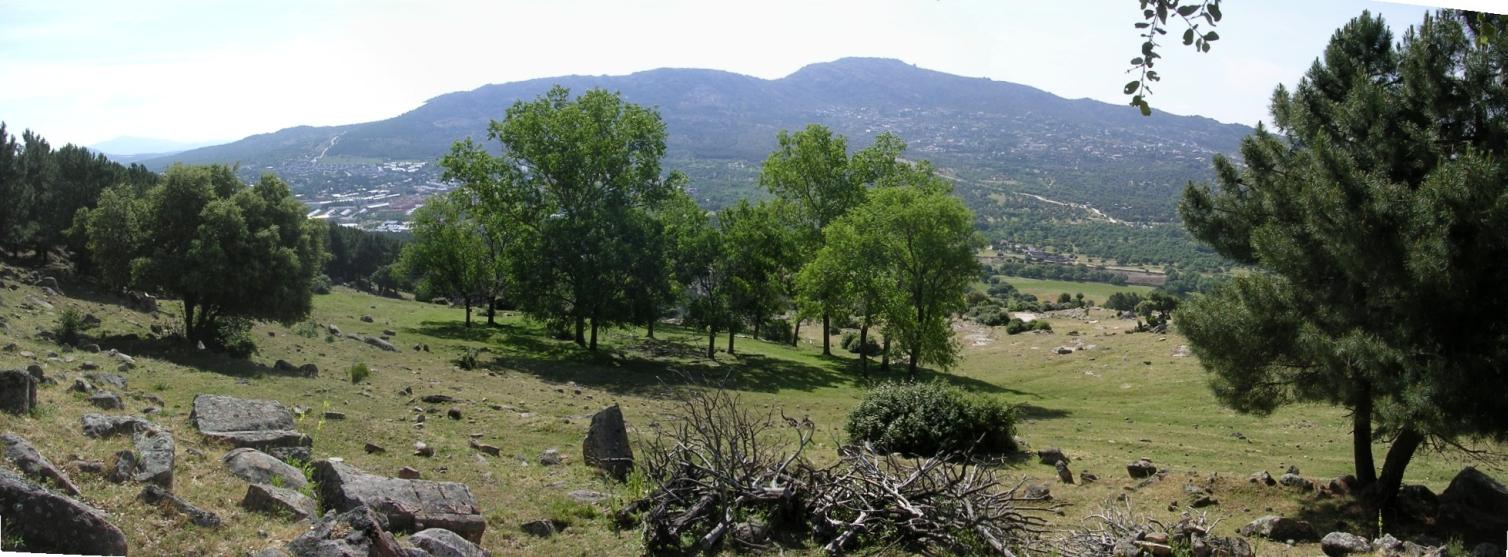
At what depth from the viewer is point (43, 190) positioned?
38062mm

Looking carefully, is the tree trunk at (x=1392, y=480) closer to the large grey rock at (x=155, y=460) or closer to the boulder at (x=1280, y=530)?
the boulder at (x=1280, y=530)

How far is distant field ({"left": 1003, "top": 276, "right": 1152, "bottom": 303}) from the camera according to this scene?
9997cm

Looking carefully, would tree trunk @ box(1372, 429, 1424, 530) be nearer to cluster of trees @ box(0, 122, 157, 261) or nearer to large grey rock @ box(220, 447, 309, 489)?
large grey rock @ box(220, 447, 309, 489)

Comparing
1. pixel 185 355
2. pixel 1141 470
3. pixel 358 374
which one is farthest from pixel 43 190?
pixel 1141 470

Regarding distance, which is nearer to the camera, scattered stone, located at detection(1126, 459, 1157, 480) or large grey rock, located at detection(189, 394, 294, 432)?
large grey rock, located at detection(189, 394, 294, 432)

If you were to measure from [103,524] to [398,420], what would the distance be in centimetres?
900

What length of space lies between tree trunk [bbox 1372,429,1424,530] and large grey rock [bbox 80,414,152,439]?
16.1m

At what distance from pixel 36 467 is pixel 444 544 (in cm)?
340

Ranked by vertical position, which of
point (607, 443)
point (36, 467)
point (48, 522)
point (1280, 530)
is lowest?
point (1280, 530)

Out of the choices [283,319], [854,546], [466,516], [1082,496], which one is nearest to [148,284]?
[283,319]

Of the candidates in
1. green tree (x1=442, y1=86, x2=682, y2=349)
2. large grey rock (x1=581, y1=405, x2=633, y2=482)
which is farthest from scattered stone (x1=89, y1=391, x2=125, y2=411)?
green tree (x1=442, y1=86, x2=682, y2=349)

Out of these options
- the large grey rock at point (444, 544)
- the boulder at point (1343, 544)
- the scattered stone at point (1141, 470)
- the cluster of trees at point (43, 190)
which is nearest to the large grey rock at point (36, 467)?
the large grey rock at point (444, 544)

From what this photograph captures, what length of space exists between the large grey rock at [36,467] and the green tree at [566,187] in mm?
26015

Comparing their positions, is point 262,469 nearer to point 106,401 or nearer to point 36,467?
point 36,467
